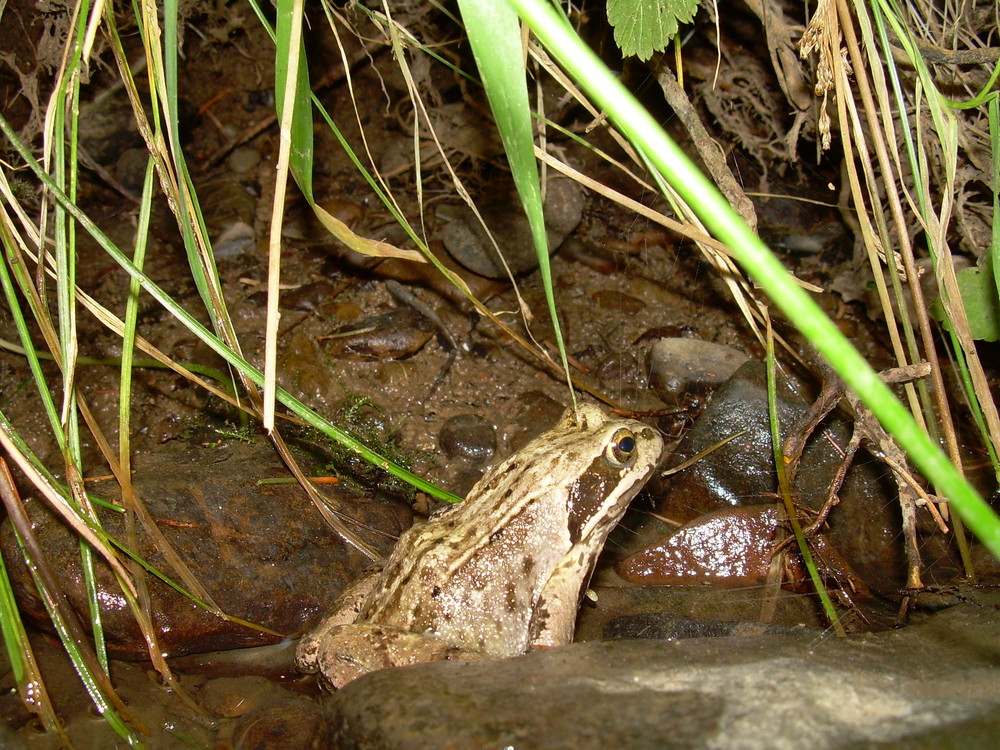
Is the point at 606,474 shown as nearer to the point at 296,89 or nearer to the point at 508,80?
the point at 508,80

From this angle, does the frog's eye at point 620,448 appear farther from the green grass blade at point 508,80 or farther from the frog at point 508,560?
the green grass blade at point 508,80

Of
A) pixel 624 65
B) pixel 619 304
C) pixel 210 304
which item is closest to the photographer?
pixel 210 304

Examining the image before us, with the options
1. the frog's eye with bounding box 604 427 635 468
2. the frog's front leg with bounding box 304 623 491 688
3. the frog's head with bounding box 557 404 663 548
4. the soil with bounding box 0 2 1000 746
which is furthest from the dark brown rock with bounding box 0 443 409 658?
the frog's eye with bounding box 604 427 635 468

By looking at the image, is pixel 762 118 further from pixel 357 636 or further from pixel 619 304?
pixel 357 636

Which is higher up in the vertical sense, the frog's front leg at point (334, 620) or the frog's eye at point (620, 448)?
the frog's eye at point (620, 448)

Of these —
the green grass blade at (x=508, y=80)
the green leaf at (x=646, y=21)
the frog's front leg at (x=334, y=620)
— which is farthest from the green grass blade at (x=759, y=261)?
the frog's front leg at (x=334, y=620)

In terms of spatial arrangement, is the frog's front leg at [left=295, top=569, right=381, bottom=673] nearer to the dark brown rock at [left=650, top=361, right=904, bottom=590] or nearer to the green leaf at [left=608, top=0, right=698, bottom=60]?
the dark brown rock at [left=650, top=361, right=904, bottom=590]

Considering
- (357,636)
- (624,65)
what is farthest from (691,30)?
(357,636)
